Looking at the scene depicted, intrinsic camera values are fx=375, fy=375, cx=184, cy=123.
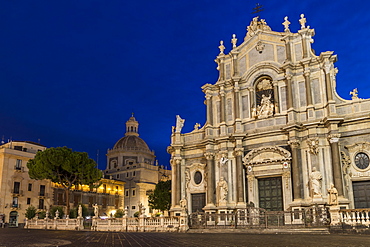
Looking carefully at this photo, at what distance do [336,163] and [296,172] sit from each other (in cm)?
288

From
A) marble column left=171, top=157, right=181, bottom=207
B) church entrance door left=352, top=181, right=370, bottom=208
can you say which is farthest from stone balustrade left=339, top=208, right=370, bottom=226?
marble column left=171, top=157, right=181, bottom=207

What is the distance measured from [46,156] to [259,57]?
82.4 feet

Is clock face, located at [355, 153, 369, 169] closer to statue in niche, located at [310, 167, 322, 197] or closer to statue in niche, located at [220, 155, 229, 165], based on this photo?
statue in niche, located at [310, 167, 322, 197]

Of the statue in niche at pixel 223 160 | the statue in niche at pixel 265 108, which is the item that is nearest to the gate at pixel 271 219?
the statue in niche at pixel 223 160

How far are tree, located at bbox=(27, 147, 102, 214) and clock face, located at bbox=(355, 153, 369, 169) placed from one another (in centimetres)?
2837

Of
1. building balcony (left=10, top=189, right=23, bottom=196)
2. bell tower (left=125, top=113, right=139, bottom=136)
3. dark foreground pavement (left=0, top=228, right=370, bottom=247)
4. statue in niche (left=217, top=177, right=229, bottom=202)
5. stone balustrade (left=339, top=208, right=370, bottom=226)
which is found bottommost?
dark foreground pavement (left=0, top=228, right=370, bottom=247)

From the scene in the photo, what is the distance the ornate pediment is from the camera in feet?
A: 93.2

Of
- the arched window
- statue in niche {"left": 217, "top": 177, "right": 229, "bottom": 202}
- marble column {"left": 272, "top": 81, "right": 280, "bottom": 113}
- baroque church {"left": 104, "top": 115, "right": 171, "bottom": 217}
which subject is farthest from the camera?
baroque church {"left": 104, "top": 115, "right": 171, "bottom": 217}

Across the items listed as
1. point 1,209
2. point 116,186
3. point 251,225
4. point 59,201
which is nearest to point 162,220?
Answer: point 251,225

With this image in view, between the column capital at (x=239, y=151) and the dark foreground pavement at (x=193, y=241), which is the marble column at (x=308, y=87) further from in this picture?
the dark foreground pavement at (x=193, y=241)

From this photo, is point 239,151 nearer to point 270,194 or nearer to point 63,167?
point 270,194

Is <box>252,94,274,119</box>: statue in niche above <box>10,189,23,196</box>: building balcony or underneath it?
above

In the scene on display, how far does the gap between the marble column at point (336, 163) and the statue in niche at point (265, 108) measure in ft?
17.8

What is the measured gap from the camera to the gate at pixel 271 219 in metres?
22.5
